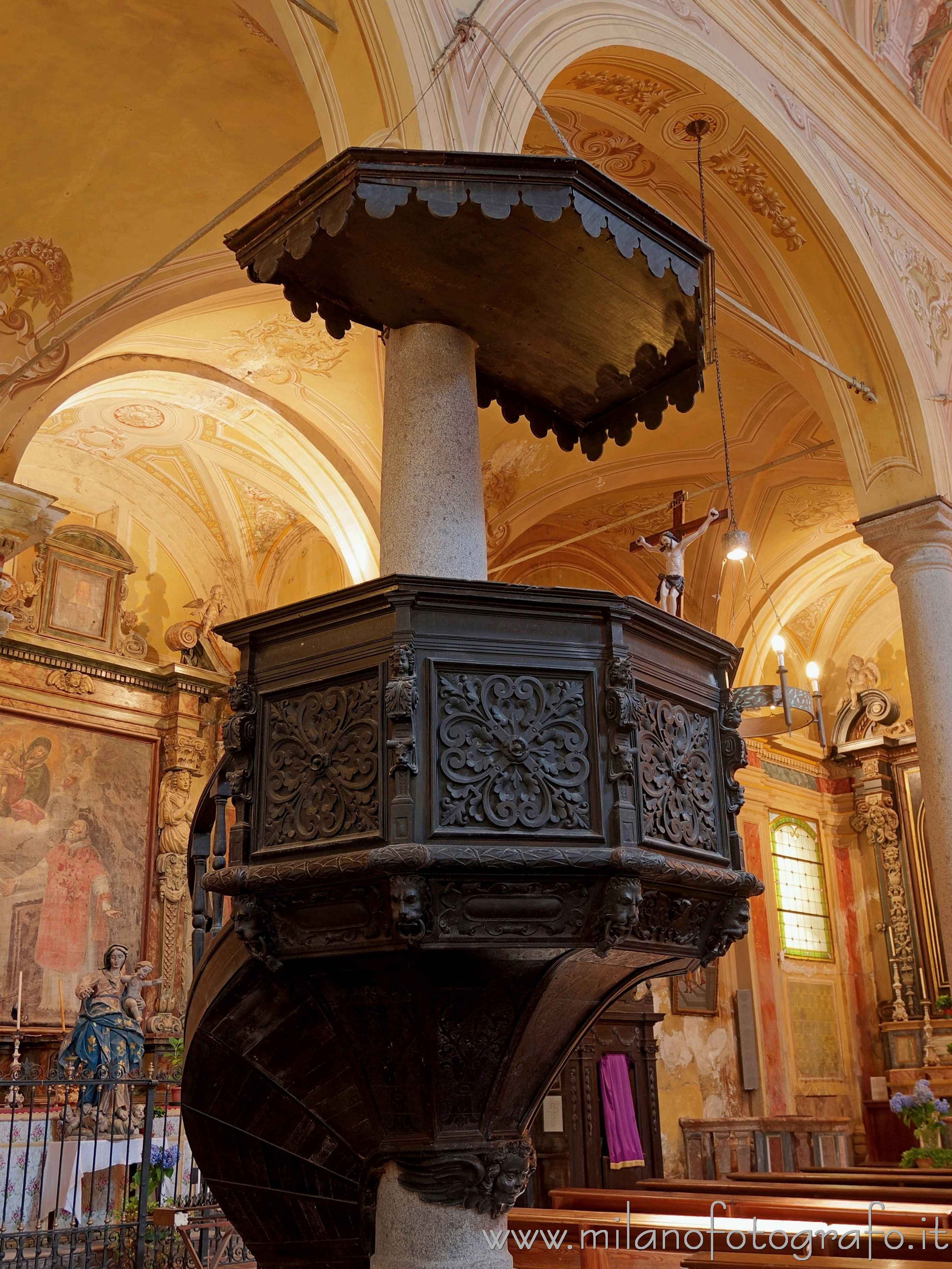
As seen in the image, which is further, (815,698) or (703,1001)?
(703,1001)

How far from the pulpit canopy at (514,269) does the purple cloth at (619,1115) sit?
27.0ft

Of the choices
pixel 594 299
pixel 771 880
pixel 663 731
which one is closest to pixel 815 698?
pixel 594 299

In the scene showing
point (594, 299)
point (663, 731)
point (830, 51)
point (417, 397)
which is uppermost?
point (830, 51)

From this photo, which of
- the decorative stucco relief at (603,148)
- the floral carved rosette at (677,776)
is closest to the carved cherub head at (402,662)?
the floral carved rosette at (677,776)

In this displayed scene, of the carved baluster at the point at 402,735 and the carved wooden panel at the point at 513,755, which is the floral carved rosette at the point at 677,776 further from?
the carved baluster at the point at 402,735

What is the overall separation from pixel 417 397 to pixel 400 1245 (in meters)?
2.54

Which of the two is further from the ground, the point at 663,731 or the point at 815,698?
the point at 815,698

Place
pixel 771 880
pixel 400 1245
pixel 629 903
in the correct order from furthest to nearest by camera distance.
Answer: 1. pixel 771 880
2. pixel 400 1245
3. pixel 629 903

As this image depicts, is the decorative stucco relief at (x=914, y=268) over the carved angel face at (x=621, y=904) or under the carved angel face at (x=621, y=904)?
over

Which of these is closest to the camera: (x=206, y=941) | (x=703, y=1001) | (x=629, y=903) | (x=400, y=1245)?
(x=629, y=903)

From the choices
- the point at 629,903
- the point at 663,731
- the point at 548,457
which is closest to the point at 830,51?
the point at 548,457

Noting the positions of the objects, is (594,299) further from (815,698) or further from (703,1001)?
(703,1001)

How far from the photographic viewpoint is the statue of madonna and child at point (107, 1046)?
328 inches

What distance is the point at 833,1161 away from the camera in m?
14.0
